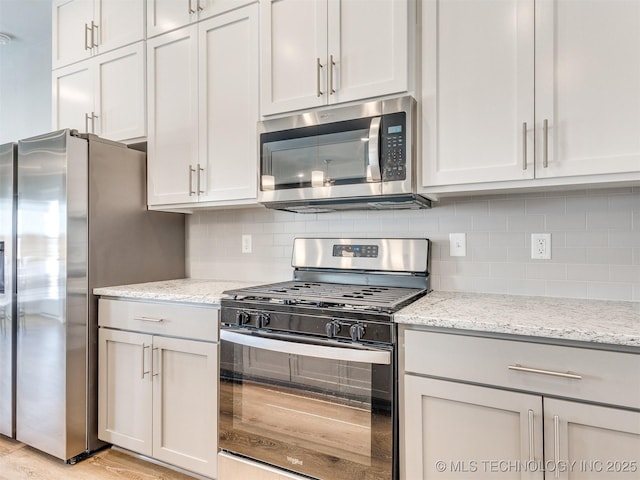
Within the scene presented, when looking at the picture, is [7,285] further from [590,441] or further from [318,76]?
[590,441]

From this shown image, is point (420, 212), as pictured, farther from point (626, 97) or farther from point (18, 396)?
point (18, 396)

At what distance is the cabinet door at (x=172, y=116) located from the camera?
2301 mm

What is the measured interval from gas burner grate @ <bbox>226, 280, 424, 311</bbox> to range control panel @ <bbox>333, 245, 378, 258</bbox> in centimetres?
16

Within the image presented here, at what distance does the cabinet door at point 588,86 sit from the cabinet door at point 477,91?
0.17ft

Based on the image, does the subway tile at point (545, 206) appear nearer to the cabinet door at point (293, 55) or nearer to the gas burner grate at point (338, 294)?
the gas burner grate at point (338, 294)

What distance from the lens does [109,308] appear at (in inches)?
85.1

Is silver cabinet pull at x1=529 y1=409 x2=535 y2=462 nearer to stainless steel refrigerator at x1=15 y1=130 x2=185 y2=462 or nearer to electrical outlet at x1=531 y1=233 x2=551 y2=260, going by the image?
electrical outlet at x1=531 y1=233 x2=551 y2=260

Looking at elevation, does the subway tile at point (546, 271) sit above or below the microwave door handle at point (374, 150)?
below

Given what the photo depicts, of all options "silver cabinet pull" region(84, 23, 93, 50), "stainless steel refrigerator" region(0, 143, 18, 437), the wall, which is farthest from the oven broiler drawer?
the wall

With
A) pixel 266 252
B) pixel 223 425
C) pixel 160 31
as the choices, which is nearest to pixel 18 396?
pixel 223 425

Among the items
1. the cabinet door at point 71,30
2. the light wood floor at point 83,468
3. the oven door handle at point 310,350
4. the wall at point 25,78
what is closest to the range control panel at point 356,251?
the oven door handle at point 310,350

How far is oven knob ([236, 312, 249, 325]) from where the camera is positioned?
1753mm

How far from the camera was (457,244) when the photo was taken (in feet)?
6.53

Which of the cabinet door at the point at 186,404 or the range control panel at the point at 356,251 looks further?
the range control panel at the point at 356,251
